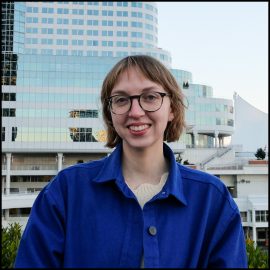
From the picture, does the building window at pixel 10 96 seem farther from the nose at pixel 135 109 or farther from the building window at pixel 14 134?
the nose at pixel 135 109

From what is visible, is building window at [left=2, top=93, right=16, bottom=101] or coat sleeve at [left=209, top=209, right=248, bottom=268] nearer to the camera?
coat sleeve at [left=209, top=209, right=248, bottom=268]

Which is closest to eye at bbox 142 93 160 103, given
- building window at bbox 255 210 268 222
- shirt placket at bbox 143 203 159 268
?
shirt placket at bbox 143 203 159 268

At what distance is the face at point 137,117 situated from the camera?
163cm

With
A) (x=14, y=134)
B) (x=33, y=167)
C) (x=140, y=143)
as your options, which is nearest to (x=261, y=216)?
(x=33, y=167)

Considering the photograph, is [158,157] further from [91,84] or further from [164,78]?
[91,84]

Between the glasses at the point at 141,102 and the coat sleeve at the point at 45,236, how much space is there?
473 millimetres

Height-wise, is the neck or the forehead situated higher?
the forehead

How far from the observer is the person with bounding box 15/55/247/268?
1511mm

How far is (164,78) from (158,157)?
0.38 m

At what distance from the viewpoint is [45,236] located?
1531 mm

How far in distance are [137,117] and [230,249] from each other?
0.70 metres

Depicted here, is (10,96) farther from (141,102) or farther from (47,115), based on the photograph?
(141,102)

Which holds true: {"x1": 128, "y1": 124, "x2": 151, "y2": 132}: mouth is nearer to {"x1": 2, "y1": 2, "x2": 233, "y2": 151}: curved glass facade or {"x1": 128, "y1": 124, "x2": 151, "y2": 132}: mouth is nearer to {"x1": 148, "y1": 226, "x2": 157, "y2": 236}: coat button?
{"x1": 148, "y1": 226, "x2": 157, "y2": 236}: coat button

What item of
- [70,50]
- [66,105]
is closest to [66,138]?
[66,105]
